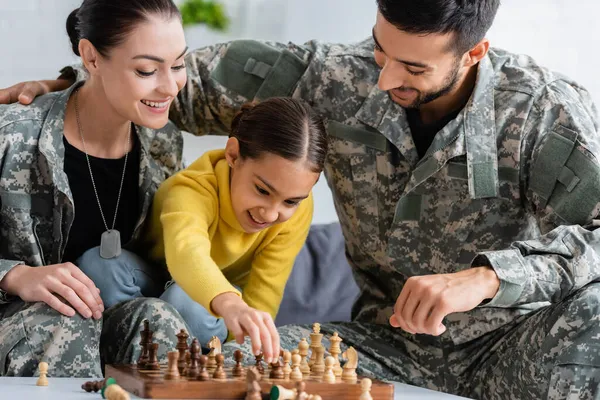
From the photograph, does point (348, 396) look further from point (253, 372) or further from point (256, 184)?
point (256, 184)

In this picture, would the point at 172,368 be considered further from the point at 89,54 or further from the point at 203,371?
the point at 89,54

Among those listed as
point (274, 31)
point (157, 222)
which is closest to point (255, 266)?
point (157, 222)

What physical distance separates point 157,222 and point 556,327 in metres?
0.98

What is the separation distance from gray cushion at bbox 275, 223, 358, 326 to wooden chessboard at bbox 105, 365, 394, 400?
1.18 meters

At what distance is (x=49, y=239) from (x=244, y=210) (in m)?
0.50

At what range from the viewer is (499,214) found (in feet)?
7.45

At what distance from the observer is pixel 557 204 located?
211 centimetres

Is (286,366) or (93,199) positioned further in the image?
(93,199)

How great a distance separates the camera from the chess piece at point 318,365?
1.72 metres

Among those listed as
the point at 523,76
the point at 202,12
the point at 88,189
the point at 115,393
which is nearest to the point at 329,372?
the point at 115,393

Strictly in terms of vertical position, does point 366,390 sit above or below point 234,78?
below

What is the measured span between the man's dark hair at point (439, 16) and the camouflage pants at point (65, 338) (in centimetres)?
84

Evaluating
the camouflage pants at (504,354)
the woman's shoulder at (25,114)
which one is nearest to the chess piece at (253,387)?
the camouflage pants at (504,354)

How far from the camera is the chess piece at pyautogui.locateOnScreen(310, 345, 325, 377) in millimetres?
1722
